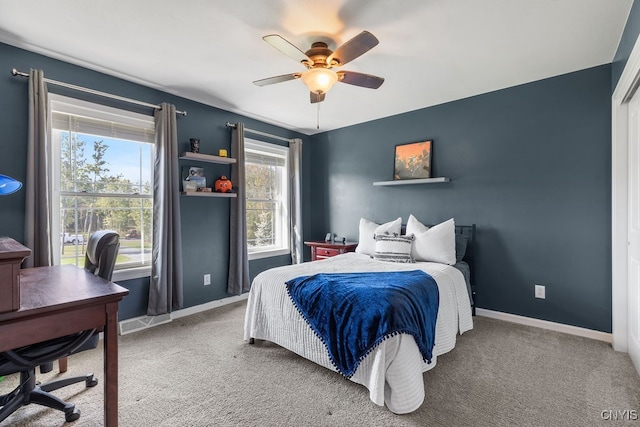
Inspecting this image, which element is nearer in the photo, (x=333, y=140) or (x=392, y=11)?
(x=392, y=11)

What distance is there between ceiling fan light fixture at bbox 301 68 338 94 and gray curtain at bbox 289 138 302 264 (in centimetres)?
244

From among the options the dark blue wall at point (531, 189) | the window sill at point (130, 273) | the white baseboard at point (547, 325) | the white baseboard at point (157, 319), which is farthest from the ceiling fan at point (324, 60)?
the white baseboard at point (547, 325)

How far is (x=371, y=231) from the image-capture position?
3.85m

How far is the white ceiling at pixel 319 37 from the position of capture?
6.55 ft

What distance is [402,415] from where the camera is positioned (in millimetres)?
1781

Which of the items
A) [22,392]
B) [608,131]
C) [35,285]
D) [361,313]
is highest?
[608,131]

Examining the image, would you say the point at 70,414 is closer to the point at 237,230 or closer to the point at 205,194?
the point at 205,194

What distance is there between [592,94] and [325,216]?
3.39m

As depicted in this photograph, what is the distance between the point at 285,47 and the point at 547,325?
3400mm

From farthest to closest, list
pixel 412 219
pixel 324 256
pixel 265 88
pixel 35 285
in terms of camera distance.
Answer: pixel 324 256
pixel 412 219
pixel 265 88
pixel 35 285

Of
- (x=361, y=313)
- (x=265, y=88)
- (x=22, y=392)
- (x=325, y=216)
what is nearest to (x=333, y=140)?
(x=325, y=216)

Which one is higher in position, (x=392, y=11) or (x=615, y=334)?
(x=392, y=11)

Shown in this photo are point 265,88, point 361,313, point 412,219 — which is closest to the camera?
point 361,313

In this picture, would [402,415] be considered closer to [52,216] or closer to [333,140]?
[52,216]
